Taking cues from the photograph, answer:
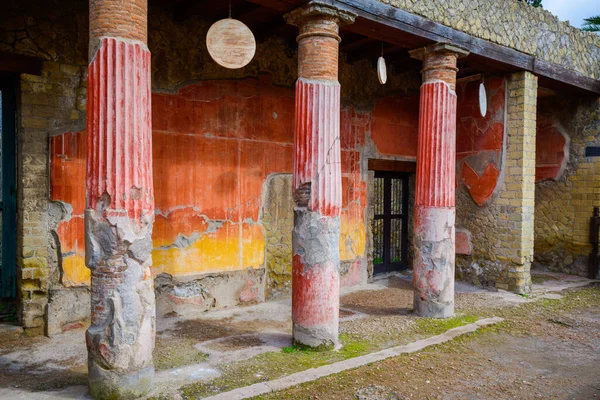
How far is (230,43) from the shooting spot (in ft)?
14.3

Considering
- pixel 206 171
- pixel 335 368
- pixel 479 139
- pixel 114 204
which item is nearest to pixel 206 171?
pixel 206 171

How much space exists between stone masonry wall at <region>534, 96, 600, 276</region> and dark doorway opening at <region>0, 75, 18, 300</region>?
336 inches

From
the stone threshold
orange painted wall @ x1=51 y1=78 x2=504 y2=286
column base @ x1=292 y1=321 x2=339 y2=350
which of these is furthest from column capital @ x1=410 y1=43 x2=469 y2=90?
column base @ x1=292 y1=321 x2=339 y2=350

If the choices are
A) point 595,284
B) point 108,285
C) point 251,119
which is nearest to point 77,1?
point 251,119

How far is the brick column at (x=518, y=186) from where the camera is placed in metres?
6.85

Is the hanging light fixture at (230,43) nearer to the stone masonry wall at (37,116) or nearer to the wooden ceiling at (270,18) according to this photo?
the wooden ceiling at (270,18)

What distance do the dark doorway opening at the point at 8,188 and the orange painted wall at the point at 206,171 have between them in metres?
0.49

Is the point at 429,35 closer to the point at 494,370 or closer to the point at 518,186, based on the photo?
the point at 518,186

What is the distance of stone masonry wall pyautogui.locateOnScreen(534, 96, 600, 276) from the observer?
27.2 ft

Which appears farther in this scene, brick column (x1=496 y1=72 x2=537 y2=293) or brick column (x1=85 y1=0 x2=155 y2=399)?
brick column (x1=496 y1=72 x2=537 y2=293)

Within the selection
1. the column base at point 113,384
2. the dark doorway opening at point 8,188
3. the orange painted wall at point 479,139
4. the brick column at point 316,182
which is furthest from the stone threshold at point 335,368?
the dark doorway opening at point 8,188

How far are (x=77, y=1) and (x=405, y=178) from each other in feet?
18.9

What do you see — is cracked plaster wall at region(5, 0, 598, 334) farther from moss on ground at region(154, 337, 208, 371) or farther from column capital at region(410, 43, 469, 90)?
moss on ground at region(154, 337, 208, 371)

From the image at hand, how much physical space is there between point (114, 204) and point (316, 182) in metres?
1.85
